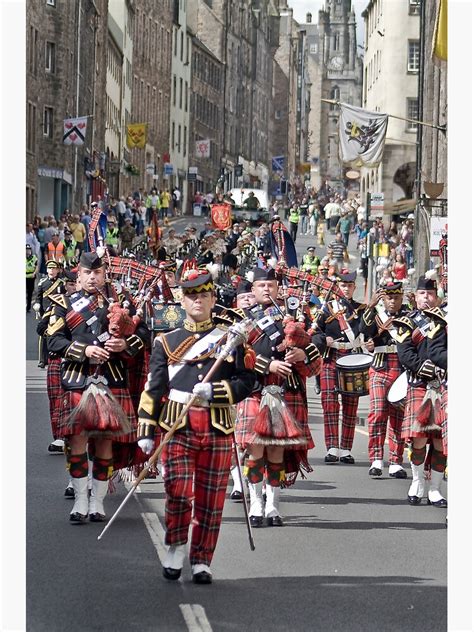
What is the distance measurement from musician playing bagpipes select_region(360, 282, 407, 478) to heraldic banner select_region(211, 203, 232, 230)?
2707cm

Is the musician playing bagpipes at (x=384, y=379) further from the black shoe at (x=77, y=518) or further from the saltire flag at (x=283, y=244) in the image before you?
the black shoe at (x=77, y=518)

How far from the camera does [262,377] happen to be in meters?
11.4

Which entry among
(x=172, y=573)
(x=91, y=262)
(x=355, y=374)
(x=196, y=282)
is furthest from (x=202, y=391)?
(x=355, y=374)

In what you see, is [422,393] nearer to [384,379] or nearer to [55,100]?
[384,379]

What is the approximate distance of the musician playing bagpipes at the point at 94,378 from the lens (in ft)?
35.6

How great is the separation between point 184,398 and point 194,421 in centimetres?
15

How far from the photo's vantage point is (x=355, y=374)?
50.0 feet

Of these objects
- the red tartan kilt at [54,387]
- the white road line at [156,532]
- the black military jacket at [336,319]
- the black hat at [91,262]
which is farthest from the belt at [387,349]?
the black hat at [91,262]

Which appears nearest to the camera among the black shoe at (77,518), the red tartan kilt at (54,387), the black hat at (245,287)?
the black shoe at (77,518)

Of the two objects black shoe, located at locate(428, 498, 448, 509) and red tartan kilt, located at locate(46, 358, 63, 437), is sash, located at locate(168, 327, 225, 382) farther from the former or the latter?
red tartan kilt, located at locate(46, 358, 63, 437)

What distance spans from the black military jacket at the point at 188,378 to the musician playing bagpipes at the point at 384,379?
4.99m

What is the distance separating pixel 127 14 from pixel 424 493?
7167cm
